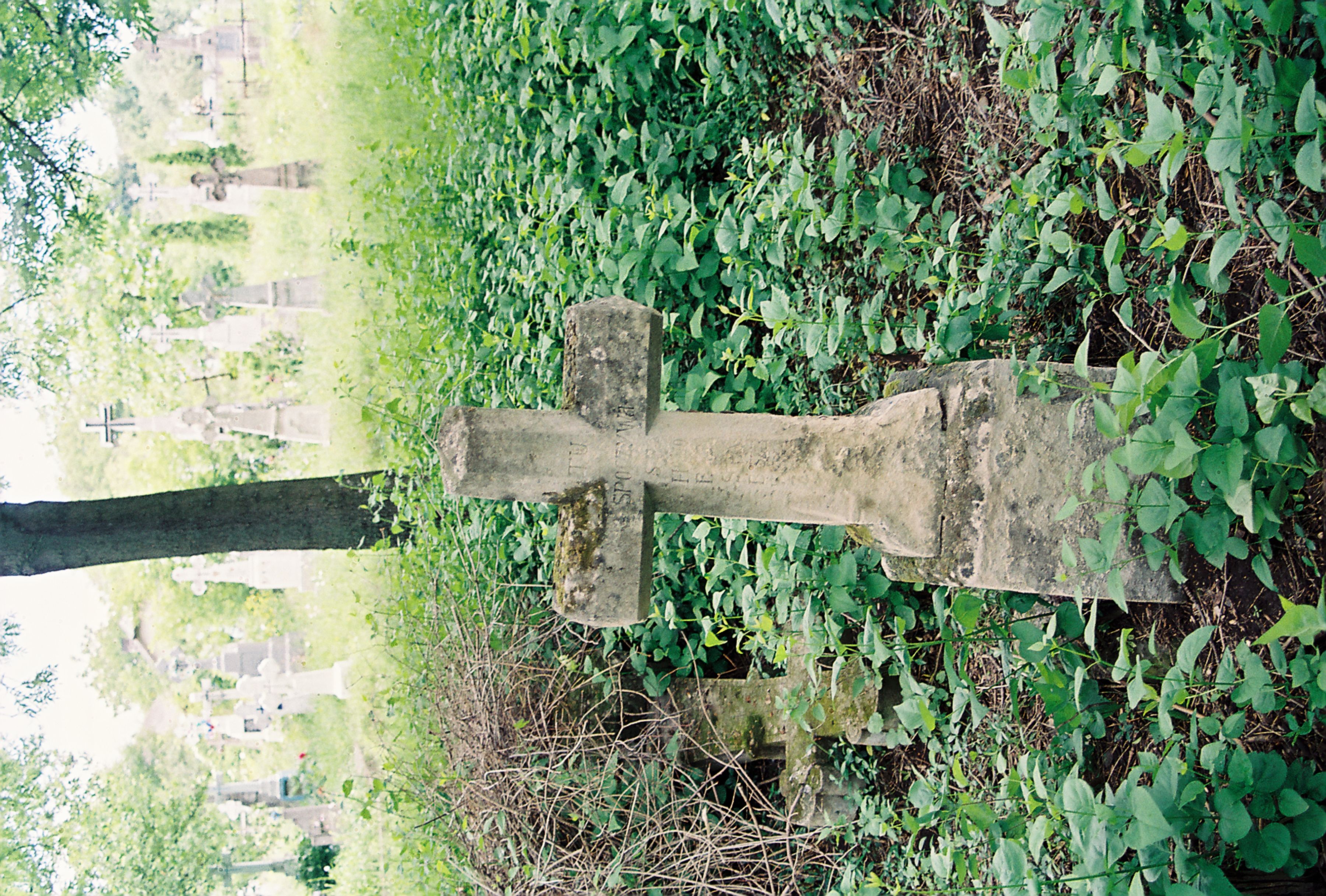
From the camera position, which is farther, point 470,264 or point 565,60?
point 470,264

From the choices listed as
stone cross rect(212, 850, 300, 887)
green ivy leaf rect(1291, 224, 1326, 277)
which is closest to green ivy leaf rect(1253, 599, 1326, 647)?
green ivy leaf rect(1291, 224, 1326, 277)

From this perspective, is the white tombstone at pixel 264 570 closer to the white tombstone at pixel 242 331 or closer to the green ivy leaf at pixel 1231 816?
the white tombstone at pixel 242 331

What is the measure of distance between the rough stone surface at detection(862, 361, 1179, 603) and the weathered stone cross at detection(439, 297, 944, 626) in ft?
0.49

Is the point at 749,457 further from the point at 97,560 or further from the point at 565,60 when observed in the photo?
the point at 97,560

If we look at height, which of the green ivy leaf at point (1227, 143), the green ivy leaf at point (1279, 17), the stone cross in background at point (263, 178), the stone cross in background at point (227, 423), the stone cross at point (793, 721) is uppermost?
the stone cross in background at point (263, 178)

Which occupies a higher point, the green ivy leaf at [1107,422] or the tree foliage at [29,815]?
the green ivy leaf at [1107,422]

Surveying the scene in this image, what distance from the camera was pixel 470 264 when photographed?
19.3 feet

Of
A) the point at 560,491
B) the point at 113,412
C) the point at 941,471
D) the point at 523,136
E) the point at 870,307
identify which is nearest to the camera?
the point at 941,471

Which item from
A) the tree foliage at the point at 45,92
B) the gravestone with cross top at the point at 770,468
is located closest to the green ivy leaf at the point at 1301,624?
the gravestone with cross top at the point at 770,468

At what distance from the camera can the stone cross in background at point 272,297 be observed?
16234mm

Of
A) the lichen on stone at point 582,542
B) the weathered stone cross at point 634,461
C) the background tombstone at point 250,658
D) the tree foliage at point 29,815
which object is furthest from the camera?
the background tombstone at point 250,658

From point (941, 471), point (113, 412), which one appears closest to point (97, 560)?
point (941, 471)

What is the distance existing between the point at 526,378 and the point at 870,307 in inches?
83.4

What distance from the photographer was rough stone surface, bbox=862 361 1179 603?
2.16 metres
